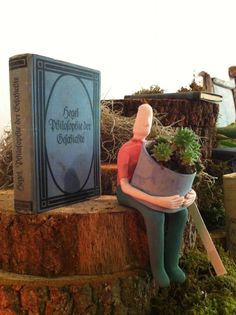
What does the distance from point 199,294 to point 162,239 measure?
5.6 inches

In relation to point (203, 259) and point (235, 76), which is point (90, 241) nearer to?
point (203, 259)

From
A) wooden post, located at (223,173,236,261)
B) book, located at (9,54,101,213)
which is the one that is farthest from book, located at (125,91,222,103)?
book, located at (9,54,101,213)

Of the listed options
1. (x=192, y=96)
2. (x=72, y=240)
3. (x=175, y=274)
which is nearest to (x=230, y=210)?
(x=192, y=96)

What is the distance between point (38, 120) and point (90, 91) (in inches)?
5.9

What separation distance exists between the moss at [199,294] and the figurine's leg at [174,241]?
0.05 m

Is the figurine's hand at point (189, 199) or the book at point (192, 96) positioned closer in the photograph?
the figurine's hand at point (189, 199)

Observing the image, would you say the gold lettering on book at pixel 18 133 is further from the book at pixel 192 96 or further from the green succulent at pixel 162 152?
the book at pixel 192 96

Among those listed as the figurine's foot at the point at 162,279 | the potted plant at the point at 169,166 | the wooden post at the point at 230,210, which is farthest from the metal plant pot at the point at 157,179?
the wooden post at the point at 230,210

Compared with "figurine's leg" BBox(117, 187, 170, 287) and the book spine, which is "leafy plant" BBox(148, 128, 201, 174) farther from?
the book spine

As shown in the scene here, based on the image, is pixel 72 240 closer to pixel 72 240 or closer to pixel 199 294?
pixel 72 240

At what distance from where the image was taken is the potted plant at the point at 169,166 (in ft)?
2.10

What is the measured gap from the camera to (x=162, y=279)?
0.67 metres

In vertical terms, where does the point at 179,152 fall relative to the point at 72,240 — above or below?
above

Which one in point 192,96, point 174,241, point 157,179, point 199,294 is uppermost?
point 192,96
